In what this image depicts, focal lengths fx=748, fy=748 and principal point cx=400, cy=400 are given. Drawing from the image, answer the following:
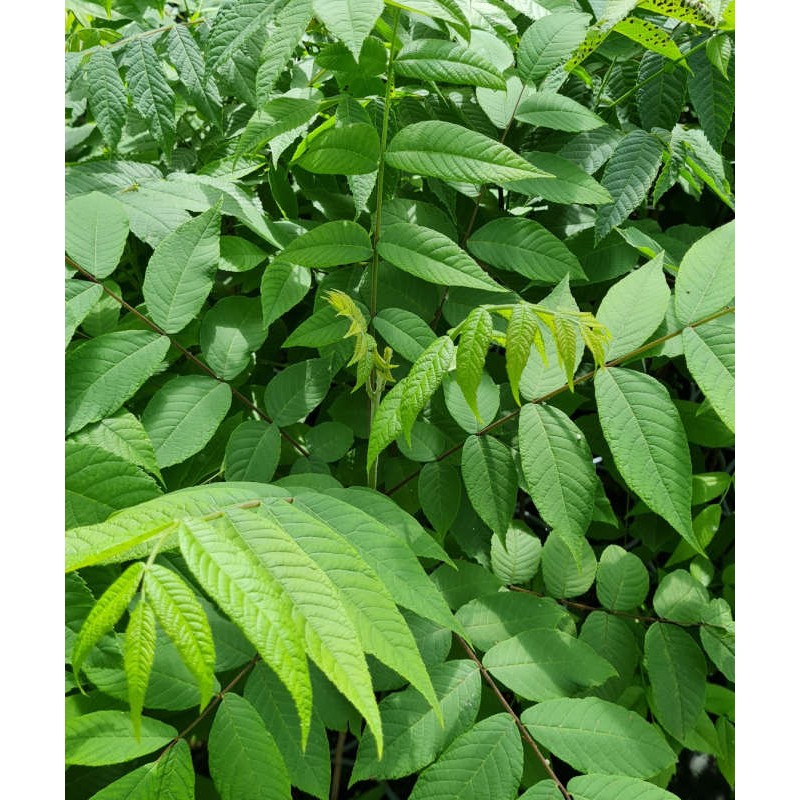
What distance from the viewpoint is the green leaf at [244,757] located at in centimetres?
60

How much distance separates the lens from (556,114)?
2.82 feet

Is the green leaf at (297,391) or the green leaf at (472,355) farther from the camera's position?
the green leaf at (297,391)

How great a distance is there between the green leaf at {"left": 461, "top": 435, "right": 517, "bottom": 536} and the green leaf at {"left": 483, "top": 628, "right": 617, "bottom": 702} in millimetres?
112

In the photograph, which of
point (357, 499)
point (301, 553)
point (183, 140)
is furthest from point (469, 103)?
point (301, 553)

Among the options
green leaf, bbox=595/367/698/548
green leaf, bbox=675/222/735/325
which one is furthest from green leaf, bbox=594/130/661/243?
green leaf, bbox=595/367/698/548

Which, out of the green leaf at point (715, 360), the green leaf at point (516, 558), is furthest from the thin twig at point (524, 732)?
the green leaf at point (715, 360)

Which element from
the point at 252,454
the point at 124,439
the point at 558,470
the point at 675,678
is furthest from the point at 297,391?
the point at 675,678

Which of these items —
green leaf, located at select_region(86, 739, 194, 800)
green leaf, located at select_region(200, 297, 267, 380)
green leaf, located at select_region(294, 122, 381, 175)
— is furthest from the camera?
green leaf, located at select_region(200, 297, 267, 380)

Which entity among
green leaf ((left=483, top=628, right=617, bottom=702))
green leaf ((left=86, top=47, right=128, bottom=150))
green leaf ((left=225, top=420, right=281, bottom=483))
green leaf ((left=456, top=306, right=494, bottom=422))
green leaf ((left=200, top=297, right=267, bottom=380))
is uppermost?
green leaf ((left=86, top=47, right=128, bottom=150))

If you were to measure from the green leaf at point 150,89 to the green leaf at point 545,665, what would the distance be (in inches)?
27.6

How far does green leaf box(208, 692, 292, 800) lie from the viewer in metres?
0.60

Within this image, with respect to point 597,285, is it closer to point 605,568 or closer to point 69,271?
point 605,568

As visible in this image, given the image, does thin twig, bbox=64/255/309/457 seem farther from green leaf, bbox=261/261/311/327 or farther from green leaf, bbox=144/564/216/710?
green leaf, bbox=144/564/216/710

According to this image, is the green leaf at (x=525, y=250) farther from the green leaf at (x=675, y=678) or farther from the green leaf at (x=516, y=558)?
the green leaf at (x=675, y=678)
